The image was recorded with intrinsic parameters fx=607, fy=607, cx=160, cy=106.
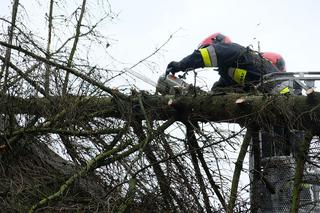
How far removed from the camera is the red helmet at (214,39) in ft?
20.0

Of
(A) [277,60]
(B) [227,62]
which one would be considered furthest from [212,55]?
(A) [277,60]

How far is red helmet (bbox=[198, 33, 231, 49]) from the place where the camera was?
6.09 meters

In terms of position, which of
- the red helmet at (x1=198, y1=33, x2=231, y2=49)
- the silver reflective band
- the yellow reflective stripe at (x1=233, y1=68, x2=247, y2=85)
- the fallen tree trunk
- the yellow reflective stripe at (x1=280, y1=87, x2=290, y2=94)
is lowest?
the fallen tree trunk

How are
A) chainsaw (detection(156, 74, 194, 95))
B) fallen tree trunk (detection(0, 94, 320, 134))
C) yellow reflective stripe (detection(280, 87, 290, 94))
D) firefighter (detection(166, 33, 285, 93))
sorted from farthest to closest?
firefighter (detection(166, 33, 285, 93)), chainsaw (detection(156, 74, 194, 95)), yellow reflective stripe (detection(280, 87, 290, 94)), fallen tree trunk (detection(0, 94, 320, 134))

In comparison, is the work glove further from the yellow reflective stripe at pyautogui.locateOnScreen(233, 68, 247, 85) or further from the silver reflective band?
the yellow reflective stripe at pyautogui.locateOnScreen(233, 68, 247, 85)

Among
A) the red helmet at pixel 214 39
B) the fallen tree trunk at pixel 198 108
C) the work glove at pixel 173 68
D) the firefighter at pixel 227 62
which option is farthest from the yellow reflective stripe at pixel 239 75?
the fallen tree trunk at pixel 198 108

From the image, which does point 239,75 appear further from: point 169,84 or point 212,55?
point 169,84

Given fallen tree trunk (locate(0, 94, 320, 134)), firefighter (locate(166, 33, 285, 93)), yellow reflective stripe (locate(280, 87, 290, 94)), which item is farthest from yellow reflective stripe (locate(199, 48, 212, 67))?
yellow reflective stripe (locate(280, 87, 290, 94))

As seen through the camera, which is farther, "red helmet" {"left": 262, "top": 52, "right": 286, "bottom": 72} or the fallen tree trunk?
"red helmet" {"left": 262, "top": 52, "right": 286, "bottom": 72}

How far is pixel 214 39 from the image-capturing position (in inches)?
243

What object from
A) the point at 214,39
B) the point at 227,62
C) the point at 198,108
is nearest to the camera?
the point at 198,108

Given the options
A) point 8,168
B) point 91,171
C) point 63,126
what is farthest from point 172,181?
point 8,168

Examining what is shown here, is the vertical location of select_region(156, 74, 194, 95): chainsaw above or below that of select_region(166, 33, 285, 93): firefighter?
below

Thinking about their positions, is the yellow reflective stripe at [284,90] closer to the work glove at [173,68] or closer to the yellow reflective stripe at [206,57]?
the yellow reflective stripe at [206,57]
